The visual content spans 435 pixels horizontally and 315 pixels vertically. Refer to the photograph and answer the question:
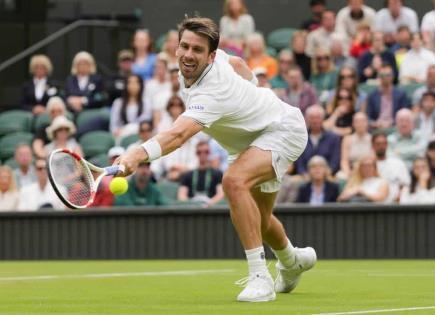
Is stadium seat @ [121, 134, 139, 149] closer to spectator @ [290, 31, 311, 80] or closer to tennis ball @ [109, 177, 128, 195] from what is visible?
spectator @ [290, 31, 311, 80]

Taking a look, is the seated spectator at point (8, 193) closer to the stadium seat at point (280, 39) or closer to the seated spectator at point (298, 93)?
the seated spectator at point (298, 93)

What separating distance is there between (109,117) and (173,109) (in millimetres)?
1515

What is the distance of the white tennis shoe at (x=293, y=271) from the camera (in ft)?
31.6

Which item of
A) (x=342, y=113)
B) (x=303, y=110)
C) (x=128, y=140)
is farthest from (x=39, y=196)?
(x=342, y=113)

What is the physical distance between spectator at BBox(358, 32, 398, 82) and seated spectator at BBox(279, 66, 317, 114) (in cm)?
97

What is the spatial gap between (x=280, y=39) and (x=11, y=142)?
4.49 metres

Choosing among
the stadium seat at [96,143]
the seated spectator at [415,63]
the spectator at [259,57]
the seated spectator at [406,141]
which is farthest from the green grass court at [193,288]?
the spectator at [259,57]

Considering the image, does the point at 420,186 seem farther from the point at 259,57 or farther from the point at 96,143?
the point at 96,143

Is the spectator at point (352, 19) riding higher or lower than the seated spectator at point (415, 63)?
higher

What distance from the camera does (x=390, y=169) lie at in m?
15.6

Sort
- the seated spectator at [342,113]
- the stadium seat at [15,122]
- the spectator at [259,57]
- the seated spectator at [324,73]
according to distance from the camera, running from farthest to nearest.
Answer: the stadium seat at [15,122], the spectator at [259,57], the seated spectator at [324,73], the seated spectator at [342,113]

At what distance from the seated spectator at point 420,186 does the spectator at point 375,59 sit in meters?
2.42

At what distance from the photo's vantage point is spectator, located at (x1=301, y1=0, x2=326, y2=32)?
19.4 meters

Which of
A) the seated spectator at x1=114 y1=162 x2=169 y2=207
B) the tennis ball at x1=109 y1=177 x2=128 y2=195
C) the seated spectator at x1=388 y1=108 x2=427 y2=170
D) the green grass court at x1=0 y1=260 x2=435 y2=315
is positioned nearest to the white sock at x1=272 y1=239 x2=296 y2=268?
the green grass court at x1=0 y1=260 x2=435 y2=315
